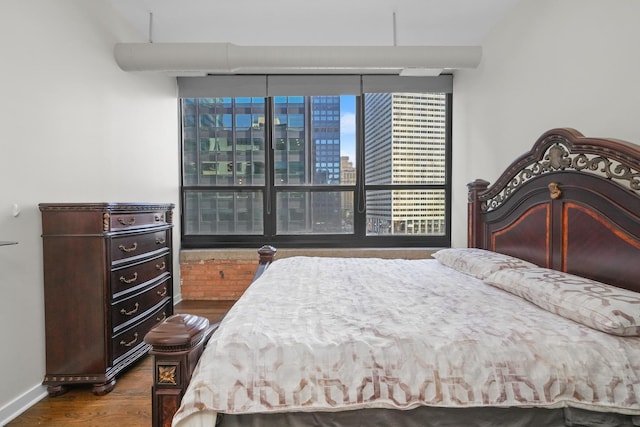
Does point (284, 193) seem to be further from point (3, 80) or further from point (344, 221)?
point (3, 80)

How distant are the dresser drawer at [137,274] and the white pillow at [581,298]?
2.39 metres

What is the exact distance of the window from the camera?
415 cm

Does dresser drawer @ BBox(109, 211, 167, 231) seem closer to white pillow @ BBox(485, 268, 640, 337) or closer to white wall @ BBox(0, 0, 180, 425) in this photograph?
white wall @ BBox(0, 0, 180, 425)

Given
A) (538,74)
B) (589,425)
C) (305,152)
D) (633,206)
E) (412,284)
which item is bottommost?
(589,425)

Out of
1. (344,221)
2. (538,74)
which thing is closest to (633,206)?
(538,74)

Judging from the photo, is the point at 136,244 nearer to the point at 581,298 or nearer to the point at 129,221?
the point at 129,221

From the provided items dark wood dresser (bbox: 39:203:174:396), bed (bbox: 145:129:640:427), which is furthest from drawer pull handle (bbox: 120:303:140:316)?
bed (bbox: 145:129:640:427)

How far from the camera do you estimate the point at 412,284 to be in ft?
6.29

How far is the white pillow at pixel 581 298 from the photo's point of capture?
1.12 m

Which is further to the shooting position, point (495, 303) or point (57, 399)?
point (57, 399)

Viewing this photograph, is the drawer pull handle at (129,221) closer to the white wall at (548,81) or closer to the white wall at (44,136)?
the white wall at (44,136)

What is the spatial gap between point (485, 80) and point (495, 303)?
2532 mm

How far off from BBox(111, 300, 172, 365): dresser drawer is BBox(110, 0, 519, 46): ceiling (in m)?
2.56

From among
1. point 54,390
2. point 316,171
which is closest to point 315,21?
point 316,171
